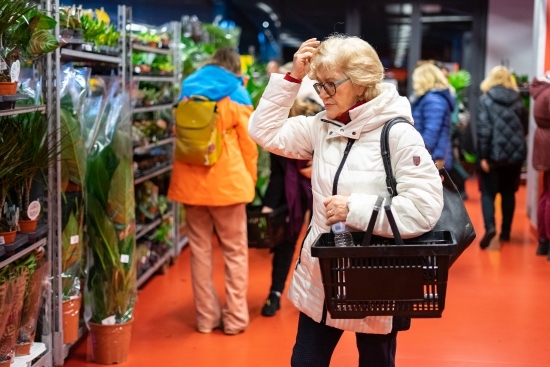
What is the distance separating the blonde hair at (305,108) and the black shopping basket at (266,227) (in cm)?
60

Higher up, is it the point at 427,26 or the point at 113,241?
the point at 427,26

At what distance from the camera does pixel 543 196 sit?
719 centimetres

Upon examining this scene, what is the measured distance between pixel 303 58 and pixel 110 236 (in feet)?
6.29

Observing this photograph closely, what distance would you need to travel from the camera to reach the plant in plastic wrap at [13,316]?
A: 11.4ft

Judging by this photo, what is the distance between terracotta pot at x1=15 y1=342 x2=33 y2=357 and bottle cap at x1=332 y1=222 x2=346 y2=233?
1866 mm

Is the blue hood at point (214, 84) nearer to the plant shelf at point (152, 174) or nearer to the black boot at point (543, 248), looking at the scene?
the plant shelf at point (152, 174)

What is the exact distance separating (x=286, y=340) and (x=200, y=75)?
5.41ft

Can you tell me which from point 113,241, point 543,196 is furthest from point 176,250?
point 543,196

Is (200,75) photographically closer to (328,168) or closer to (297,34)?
(328,168)

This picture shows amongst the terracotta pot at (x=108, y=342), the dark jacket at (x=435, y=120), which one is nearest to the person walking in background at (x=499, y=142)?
the dark jacket at (x=435, y=120)

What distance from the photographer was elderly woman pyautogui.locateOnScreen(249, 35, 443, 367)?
8.35 feet

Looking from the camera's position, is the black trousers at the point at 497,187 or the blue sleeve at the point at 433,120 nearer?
the blue sleeve at the point at 433,120

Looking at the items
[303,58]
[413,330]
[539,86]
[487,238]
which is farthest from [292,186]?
[487,238]

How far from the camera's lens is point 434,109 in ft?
22.1
